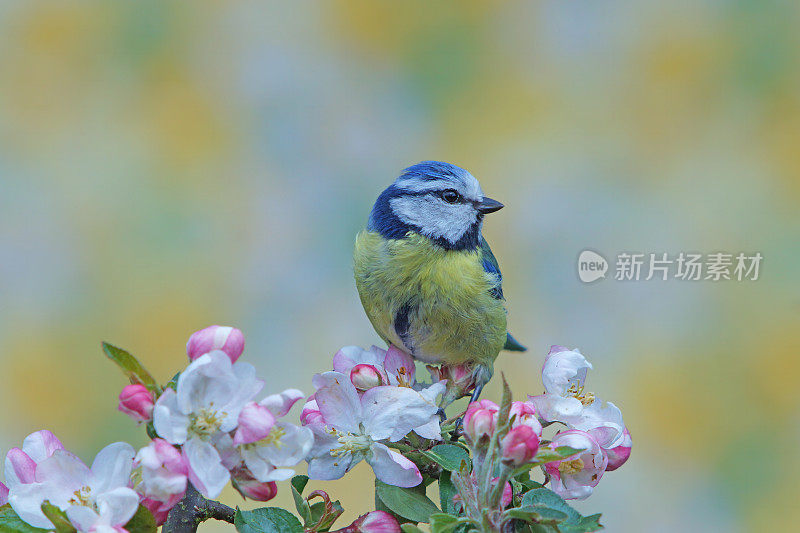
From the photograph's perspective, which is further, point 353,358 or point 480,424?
point 353,358

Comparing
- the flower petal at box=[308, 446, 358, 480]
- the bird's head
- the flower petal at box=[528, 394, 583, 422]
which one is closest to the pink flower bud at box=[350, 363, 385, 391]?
the flower petal at box=[308, 446, 358, 480]

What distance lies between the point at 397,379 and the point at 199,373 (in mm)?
432

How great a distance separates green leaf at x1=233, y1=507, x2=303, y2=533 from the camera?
3.03ft

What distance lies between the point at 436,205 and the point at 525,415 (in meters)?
0.78

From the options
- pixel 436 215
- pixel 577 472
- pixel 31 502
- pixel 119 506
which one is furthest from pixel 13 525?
pixel 436 215

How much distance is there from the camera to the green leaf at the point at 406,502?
0.94 metres

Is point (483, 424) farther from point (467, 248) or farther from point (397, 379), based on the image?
point (467, 248)

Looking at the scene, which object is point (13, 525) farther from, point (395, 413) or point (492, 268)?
point (492, 268)

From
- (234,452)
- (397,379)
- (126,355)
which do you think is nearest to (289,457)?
(234,452)

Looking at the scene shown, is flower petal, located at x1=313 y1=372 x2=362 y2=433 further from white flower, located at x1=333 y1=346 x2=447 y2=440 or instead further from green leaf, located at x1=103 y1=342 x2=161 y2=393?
green leaf, located at x1=103 y1=342 x2=161 y2=393

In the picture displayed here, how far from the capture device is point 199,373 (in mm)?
851

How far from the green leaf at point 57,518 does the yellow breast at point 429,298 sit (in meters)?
0.84

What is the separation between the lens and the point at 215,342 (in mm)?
881

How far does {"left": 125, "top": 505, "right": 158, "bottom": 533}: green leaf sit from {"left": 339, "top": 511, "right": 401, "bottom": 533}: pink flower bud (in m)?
0.22
